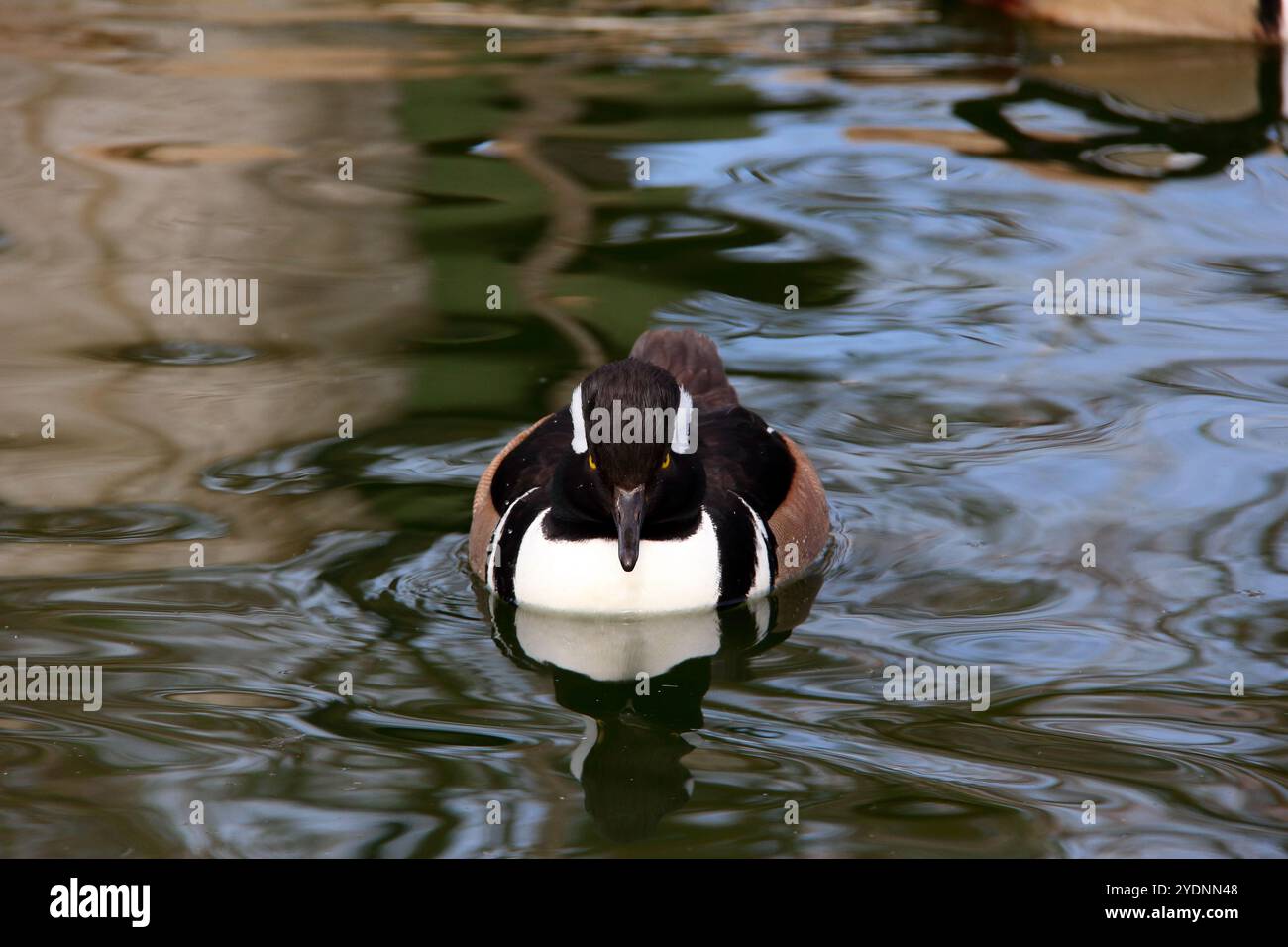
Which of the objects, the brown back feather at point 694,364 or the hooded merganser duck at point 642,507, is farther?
the brown back feather at point 694,364

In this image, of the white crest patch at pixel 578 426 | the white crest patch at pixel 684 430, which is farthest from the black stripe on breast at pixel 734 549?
the white crest patch at pixel 578 426

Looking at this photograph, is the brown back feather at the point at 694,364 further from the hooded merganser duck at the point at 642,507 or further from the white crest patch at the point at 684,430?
the white crest patch at the point at 684,430

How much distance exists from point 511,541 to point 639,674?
2.42ft

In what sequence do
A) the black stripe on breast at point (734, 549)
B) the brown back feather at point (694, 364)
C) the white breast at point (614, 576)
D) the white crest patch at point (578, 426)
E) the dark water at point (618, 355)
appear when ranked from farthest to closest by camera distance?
the brown back feather at point (694, 364)
the black stripe on breast at point (734, 549)
the white breast at point (614, 576)
the white crest patch at point (578, 426)
the dark water at point (618, 355)

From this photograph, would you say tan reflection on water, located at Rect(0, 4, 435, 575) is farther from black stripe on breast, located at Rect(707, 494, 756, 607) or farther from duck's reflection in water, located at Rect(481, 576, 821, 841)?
black stripe on breast, located at Rect(707, 494, 756, 607)

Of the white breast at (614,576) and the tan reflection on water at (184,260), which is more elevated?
the tan reflection on water at (184,260)

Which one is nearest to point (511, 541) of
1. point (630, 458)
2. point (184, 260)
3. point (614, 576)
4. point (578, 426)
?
point (614, 576)

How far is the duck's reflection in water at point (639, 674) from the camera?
18.2 feet

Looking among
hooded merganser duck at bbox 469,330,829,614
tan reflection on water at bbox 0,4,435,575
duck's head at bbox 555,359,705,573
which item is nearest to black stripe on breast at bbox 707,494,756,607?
hooded merganser duck at bbox 469,330,829,614

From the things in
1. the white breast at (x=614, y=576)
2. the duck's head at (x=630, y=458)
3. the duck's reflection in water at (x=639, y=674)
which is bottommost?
the duck's reflection in water at (x=639, y=674)

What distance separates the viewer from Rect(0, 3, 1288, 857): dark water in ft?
18.0

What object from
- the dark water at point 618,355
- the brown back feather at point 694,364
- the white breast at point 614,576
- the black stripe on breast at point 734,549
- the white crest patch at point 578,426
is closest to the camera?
the dark water at point 618,355

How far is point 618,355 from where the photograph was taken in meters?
8.95

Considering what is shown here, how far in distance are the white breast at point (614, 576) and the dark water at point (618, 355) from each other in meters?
A: 0.11
